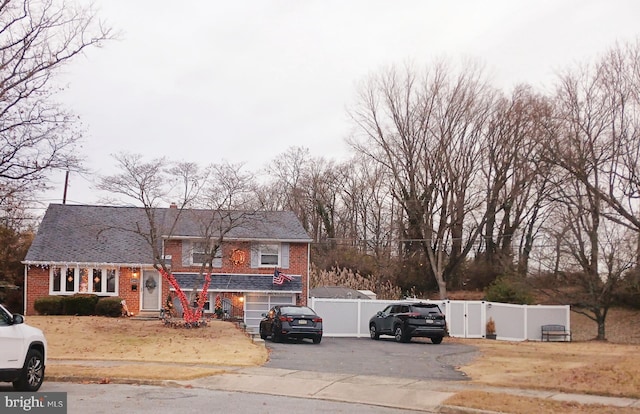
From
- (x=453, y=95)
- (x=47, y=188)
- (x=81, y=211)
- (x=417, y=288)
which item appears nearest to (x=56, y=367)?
(x=47, y=188)

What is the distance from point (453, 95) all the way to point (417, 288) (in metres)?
14.8

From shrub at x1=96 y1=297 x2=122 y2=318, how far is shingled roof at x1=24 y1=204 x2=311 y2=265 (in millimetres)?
3537

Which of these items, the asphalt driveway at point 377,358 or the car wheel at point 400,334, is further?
the car wheel at point 400,334

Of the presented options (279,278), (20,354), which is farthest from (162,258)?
(20,354)

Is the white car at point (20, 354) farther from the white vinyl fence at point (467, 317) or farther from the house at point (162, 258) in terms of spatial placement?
the house at point (162, 258)

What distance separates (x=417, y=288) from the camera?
51.9m

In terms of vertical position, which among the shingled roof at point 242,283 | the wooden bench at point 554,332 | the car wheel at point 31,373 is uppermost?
the shingled roof at point 242,283

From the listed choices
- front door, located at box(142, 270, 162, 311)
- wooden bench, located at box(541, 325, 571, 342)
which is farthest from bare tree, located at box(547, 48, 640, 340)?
front door, located at box(142, 270, 162, 311)

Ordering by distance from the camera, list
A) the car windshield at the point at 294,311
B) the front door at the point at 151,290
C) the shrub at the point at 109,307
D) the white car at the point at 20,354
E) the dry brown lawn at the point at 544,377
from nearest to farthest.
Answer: the white car at the point at 20,354, the dry brown lawn at the point at 544,377, the car windshield at the point at 294,311, the shrub at the point at 109,307, the front door at the point at 151,290

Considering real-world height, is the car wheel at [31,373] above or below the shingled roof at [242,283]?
below

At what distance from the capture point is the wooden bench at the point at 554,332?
34375 millimetres

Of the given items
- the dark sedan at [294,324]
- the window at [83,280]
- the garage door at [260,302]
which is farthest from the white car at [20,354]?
the garage door at [260,302]

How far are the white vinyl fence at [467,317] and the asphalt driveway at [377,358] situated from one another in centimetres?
586

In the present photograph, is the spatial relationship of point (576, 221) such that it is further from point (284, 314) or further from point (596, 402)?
point (596, 402)
